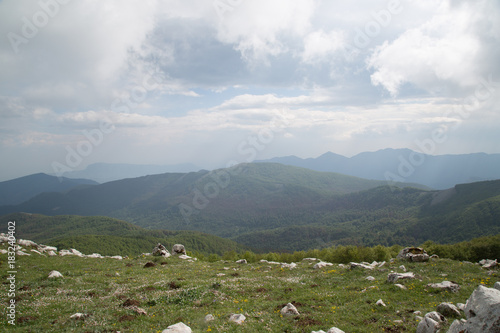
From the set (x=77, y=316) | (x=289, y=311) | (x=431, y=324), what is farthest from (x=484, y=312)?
(x=77, y=316)

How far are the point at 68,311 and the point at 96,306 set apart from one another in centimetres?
177

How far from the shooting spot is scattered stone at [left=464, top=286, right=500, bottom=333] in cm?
986

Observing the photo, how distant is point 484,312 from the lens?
409 inches

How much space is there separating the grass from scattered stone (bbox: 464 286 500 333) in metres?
4.31

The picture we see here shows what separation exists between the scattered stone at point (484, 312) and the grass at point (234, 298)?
14.2 feet

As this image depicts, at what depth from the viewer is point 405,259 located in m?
32.7

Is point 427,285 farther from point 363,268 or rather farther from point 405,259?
point 405,259

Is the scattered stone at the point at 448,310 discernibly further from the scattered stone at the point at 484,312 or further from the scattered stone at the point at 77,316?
the scattered stone at the point at 77,316

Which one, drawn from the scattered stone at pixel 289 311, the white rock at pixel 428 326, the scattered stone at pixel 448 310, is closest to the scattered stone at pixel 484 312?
the white rock at pixel 428 326

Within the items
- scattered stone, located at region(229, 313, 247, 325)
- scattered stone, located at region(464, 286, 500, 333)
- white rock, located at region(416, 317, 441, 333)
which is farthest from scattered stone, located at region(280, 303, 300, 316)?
scattered stone, located at region(464, 286, 500, 333)

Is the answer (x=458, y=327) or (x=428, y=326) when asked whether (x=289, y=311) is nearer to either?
(x=428, y=326)

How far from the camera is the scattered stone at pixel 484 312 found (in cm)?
986

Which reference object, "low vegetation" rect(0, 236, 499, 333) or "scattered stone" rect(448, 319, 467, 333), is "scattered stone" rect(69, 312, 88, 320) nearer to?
"low vegetation" rect(0, 236, 499, 333)

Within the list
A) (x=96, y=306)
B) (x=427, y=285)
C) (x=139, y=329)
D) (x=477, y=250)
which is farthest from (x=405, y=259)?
(x=96, y=306)
